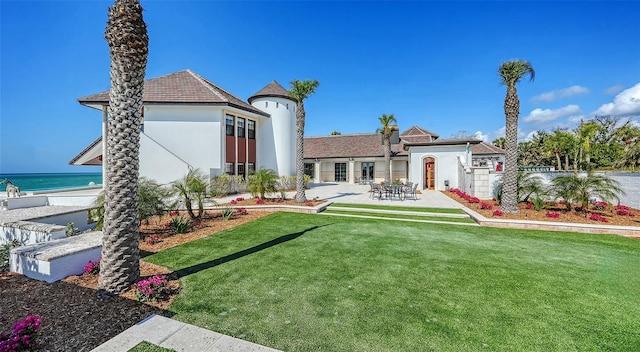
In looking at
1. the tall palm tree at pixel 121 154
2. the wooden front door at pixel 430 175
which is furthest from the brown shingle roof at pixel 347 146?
the tall palm tree at pixel 121 154

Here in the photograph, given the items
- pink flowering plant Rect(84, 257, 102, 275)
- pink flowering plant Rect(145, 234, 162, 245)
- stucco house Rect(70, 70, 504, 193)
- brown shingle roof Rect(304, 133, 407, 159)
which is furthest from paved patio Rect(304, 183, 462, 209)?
pink flowering plant Rect(84, 257, 102, 275)

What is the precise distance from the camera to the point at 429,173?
883 inches

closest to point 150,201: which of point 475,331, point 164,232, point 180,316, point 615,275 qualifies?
point 164,232

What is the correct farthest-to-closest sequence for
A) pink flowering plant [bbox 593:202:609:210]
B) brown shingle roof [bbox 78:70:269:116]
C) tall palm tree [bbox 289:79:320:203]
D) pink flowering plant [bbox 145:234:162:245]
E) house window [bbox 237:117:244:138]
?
house window [bbox 237:117:244:138], brown shingle roof [bbox 78:70:269:116], tall palm tree [bbox 289:79:320:203], pink flowering plant [bbox 593:202:609:210], pink flowering plant [bbox 145:234:162:245]

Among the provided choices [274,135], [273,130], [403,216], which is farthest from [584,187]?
[273,130]

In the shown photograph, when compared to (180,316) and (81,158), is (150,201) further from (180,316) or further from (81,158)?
(81,158)

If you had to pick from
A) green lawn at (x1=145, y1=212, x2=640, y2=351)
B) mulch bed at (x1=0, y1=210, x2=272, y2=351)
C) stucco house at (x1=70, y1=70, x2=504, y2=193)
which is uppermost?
stucco house at (x1=70, y1=70, x2=504, y2=193)

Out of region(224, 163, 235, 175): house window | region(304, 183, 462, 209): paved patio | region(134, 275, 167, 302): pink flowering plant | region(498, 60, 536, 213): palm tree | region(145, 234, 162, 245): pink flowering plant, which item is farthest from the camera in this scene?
region(224, 163, 235, 175): house window

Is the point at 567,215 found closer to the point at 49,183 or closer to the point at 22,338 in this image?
the point at 22,338

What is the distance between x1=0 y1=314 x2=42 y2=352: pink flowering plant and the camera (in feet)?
8.25

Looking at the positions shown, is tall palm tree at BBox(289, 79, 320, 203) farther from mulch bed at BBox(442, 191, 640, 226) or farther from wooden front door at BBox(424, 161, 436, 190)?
wooden front door at BBox(424, 161, 436, 190)

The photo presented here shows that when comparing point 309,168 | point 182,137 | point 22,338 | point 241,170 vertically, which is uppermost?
point 182,137

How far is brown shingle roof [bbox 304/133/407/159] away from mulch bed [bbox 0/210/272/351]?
85.0ft

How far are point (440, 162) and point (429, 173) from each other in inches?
56.7
